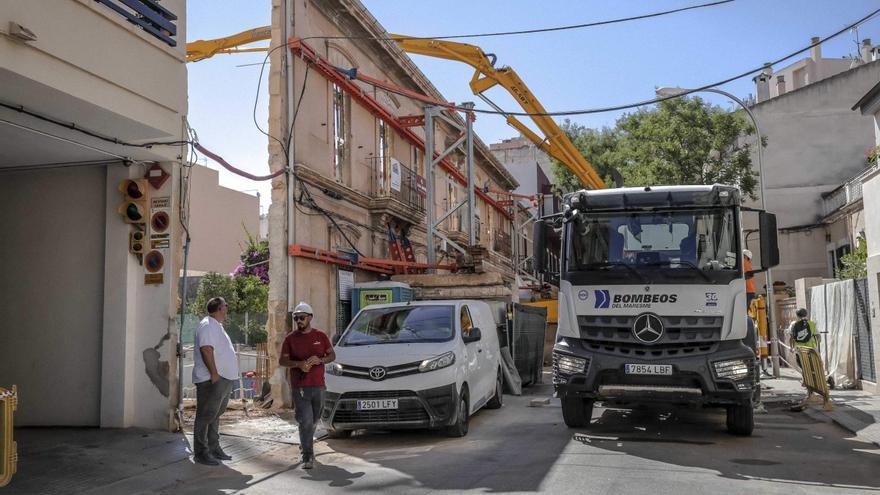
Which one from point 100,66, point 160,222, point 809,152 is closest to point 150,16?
point 100,66

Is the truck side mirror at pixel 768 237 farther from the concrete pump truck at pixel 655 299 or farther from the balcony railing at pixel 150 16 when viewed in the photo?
the balcony railing at pixel 150 16

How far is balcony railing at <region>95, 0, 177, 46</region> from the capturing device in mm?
8352

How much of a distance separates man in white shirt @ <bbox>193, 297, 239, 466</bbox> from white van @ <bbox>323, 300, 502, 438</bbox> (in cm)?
165

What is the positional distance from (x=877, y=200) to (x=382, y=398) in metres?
9.78

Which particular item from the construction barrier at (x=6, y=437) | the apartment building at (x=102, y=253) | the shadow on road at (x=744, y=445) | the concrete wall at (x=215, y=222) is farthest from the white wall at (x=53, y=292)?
the concrete wall at (x=215, y=222)

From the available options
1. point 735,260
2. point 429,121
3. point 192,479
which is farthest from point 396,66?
point 192,479

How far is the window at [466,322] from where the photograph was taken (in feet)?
34.8

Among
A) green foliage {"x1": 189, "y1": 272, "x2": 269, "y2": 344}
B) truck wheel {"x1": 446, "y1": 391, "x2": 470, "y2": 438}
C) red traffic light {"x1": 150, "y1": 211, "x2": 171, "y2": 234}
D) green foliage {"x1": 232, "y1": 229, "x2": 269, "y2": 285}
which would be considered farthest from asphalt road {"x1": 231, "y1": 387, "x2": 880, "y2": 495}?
green foliage {"x1": 232, "y1": 229, "x2": 269, "y2": 285}

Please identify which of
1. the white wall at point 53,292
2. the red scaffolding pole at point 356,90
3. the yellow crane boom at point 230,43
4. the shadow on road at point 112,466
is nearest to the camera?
the shadow on road at point 112,466

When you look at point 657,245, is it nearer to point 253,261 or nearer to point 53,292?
point 53,292

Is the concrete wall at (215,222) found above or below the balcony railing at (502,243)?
above

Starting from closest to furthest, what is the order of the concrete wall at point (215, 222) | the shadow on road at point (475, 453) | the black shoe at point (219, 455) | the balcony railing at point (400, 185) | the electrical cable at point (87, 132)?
1. the shadow on road at point (475, 453)
2. the electrical cable at point (87, 132)
3. the black shoe at point (219, 455)
4. the balcony railing at point (400, 185)
5. the concrete wall at point (215, 222)

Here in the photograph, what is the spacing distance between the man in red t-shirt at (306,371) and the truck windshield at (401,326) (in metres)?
1.93

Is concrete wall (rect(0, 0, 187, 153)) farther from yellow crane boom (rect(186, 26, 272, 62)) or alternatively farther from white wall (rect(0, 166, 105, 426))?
yellow crane boom (rect(186, 26, 272, 62))
